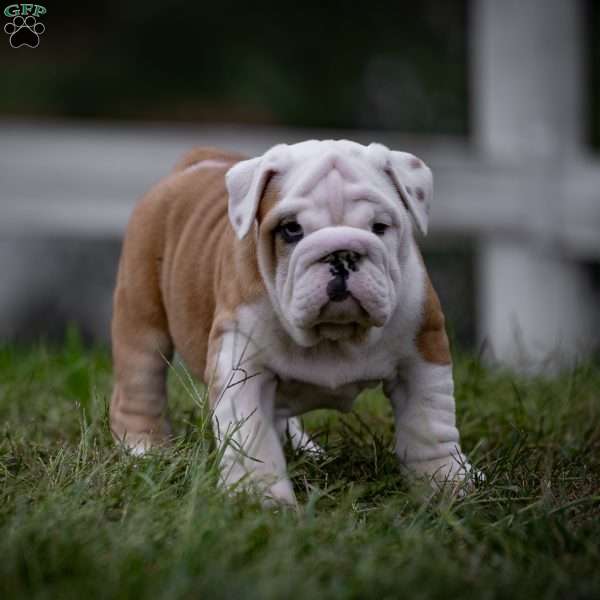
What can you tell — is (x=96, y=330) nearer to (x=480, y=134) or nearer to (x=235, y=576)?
(x=480, y=134)

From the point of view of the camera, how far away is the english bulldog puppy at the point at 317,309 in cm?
322

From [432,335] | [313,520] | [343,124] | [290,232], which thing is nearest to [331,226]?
[290,232]

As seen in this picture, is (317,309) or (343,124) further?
(343,124)

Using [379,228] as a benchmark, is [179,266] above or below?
below

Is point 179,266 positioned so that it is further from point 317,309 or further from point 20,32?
point 20,32

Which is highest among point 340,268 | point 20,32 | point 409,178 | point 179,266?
point 20,32

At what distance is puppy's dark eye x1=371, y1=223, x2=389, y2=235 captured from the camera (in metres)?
3.33

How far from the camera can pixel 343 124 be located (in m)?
9.80

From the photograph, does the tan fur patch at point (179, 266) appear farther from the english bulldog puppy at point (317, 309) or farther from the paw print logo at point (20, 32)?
the paw print logo at point (20, 32)

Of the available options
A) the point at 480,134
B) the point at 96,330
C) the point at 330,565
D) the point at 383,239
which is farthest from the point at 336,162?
the point at 96,330

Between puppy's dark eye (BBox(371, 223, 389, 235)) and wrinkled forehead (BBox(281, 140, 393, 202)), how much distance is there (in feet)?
0.25

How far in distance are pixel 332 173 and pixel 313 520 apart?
0.94 m

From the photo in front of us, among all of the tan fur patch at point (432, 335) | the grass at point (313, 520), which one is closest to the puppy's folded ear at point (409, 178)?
the tan fur patch at point (432, 335)

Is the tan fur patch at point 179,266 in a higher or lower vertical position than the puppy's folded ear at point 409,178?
lower
